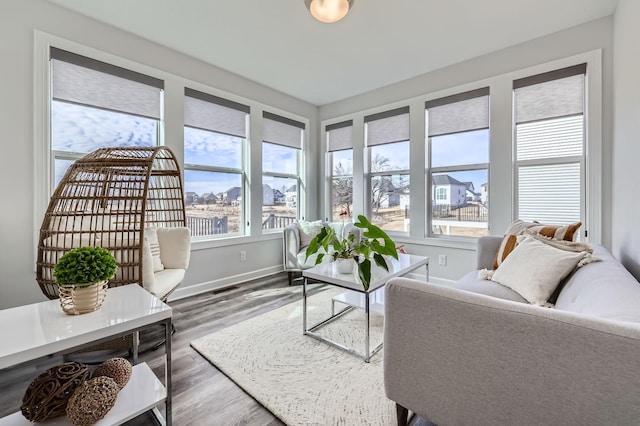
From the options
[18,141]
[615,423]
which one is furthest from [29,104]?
[615,423]

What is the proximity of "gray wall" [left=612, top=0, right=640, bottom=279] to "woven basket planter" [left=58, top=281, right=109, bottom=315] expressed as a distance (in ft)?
8.67

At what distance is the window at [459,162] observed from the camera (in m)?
3.15

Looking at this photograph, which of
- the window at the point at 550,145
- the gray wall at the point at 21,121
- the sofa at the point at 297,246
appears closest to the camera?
the gray wall at the point at 21,121

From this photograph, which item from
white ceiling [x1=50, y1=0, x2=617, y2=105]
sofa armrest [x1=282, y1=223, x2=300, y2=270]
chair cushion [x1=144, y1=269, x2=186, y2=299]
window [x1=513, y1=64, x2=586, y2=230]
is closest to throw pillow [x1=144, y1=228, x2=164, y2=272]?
chair cushion [x1=144, y1=269, x2=186, y2=299]

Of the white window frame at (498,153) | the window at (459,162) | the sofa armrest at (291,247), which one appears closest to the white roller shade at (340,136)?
the white window frame at (498,153)

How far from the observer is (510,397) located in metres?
0.88

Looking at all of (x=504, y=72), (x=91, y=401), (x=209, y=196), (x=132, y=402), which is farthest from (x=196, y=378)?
(x=504, y=72)

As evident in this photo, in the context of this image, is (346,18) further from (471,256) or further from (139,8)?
(471,256)

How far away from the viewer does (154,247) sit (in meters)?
2.38

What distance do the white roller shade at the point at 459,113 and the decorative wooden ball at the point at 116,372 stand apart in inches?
143

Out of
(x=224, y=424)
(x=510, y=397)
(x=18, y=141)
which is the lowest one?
(x=224, y=424)

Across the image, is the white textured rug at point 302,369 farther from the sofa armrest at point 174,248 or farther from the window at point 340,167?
the window at point 340,167

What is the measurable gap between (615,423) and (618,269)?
2.81 ft

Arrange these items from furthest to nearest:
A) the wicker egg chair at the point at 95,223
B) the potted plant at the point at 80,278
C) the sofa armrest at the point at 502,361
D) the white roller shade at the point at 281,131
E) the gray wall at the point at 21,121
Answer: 1. the white roller shade at the point at 281,131
2. the gray wall at the point at 21,121
3. the wicker egg chair at the point at 95,223
4. the potted plant at the point at 80,278
5. the sofa armrest at the point at 502,361
